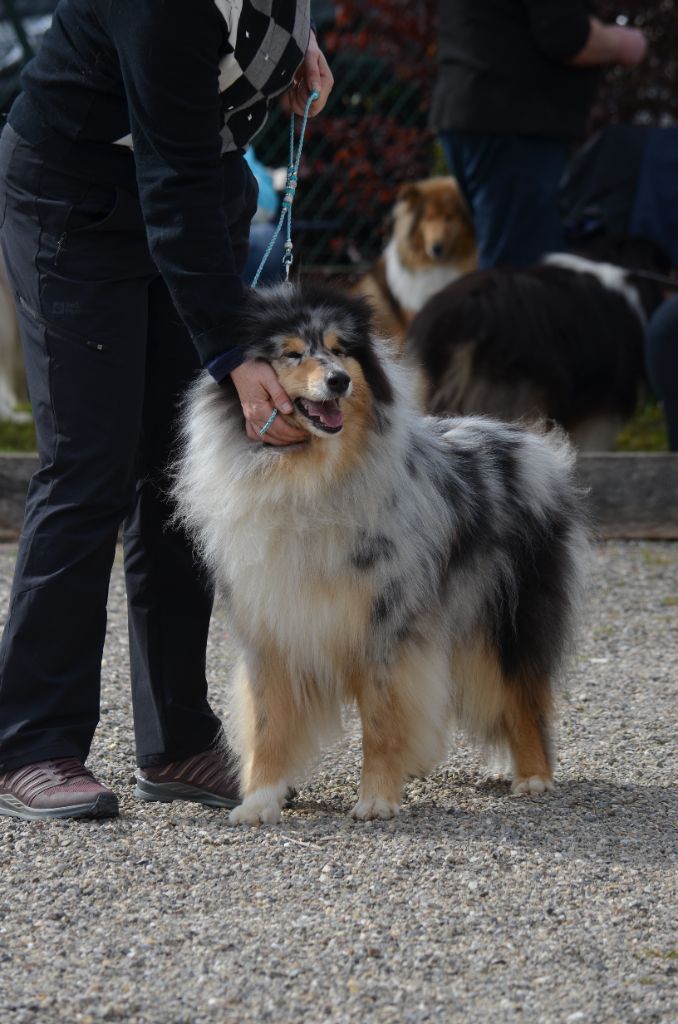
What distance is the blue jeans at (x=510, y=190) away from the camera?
586 cm

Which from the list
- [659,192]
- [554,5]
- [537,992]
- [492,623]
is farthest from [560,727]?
[659,192]

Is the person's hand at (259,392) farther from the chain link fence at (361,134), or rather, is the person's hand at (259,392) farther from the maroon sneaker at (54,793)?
the chain link fence at (361,134)

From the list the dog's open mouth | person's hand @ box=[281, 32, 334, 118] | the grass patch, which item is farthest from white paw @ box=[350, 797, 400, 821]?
the grass patch

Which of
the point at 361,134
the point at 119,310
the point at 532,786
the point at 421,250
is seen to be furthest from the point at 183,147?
the point at 361,134

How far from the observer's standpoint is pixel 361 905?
2.43 m

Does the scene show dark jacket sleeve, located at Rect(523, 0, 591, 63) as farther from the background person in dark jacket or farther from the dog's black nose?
the dog's black nose

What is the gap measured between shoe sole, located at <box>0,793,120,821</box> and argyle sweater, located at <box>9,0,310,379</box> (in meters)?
0.90

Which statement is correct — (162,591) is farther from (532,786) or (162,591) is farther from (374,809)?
(532,786)

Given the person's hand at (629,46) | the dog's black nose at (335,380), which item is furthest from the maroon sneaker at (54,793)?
the person's hand at (629,46)

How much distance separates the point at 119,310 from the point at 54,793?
978 mm

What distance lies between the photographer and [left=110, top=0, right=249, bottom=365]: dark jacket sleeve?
2.54 meters

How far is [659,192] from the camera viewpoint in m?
6.67

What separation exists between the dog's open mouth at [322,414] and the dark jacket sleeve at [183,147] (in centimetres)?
19

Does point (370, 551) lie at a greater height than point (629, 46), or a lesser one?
lesser
